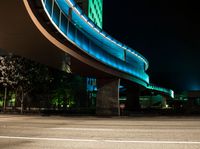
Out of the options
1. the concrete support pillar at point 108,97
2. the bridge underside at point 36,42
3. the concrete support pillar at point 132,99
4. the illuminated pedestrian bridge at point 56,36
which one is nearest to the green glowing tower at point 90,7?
the concrete support pillar at point 132,99

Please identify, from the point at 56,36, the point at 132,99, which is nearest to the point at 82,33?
the point at 56,36

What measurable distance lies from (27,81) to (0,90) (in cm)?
1588

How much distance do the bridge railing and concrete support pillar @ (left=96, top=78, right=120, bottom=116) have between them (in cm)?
234

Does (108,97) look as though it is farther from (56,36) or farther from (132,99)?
(132,99)

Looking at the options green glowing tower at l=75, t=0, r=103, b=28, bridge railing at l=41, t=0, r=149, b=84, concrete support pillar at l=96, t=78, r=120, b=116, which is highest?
Result: green glowing tower at l=75, t=0, r=103, b=28

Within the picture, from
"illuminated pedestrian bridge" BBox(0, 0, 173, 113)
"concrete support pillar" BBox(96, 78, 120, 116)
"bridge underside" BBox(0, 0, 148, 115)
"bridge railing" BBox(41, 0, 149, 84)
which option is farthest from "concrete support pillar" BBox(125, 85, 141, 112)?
"bridge underside" BBox(0, 0, 148, 115)

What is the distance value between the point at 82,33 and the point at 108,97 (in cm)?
1126

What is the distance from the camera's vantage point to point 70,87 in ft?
198

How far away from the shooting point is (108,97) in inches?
1345

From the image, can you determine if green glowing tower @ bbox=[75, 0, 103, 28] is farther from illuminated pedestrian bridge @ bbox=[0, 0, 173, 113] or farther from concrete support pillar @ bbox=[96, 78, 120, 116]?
concrete support pillar @ bbox=[96, 78, 120, 116]

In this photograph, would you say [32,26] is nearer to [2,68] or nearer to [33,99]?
[2,68]

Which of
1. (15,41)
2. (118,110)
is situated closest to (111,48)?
(118,110)

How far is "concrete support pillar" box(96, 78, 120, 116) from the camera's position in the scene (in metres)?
33.8

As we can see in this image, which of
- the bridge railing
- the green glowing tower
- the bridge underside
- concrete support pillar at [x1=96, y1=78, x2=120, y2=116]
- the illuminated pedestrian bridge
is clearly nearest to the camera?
the bridge underside
